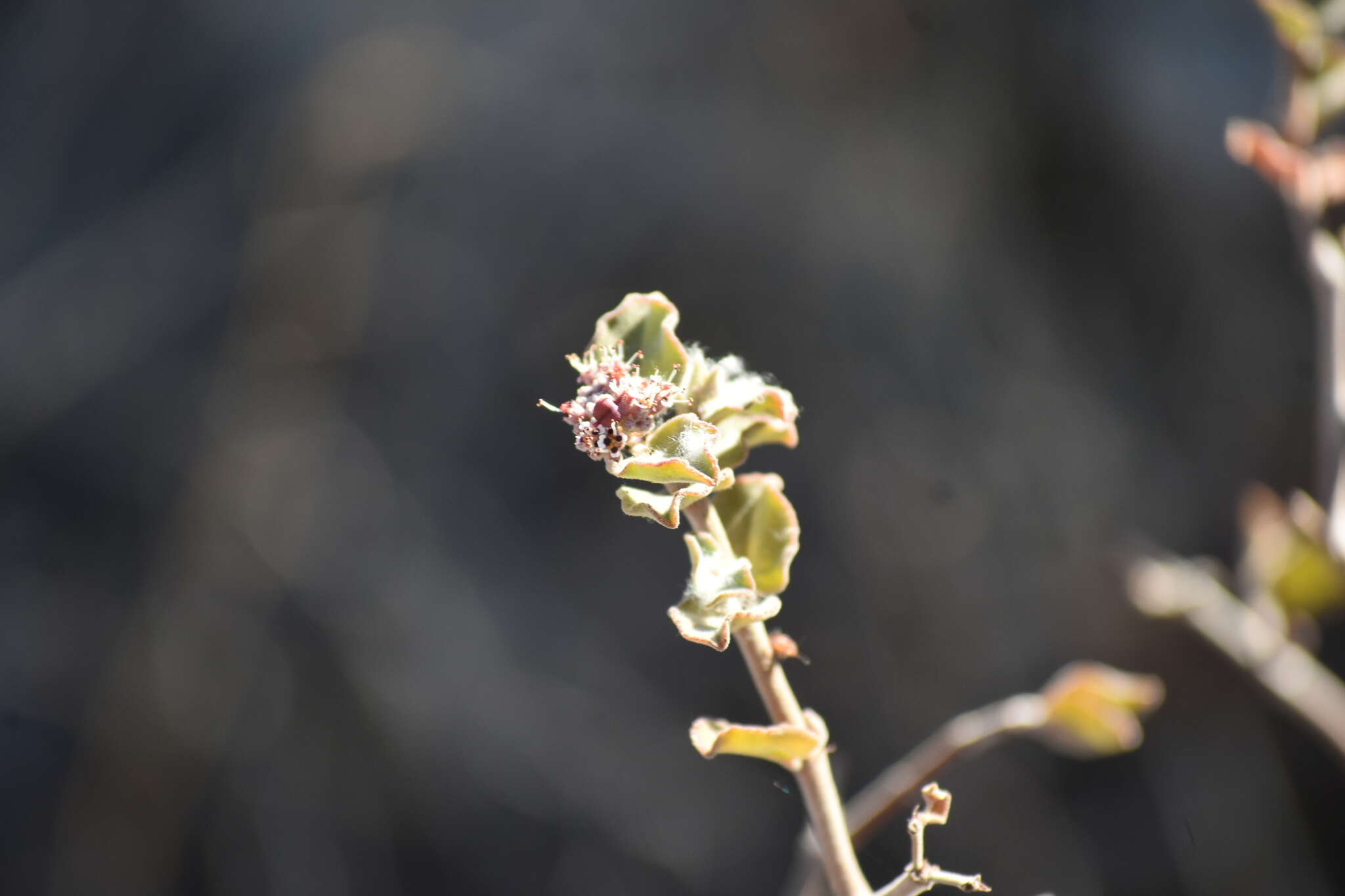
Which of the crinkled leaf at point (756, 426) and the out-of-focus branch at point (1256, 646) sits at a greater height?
the out-of-focus branch at point (1256, 646)

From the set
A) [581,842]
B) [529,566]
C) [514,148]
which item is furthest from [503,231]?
[581,842]

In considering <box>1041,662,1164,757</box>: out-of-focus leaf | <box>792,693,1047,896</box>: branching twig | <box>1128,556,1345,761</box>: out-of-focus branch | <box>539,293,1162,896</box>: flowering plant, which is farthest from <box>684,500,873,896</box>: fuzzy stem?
<box>1128,556,1345,761</box>: out-of-focus branch

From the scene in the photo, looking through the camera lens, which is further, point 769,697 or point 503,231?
point 503,231

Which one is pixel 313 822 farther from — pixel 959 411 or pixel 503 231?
pixel 959 411

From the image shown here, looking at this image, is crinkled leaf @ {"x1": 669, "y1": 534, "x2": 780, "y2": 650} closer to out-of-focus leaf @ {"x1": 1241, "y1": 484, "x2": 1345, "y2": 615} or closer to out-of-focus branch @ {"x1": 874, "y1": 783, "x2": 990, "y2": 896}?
out-of-focus branch @ {"x1": 874, "y1": 783, "x2": 990, "y2": 896}

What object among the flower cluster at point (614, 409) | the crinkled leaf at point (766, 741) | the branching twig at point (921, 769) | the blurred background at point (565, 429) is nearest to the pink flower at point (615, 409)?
the flower cluster at point (614, 409)

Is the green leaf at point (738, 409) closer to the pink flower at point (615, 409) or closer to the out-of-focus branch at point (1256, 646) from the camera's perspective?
the pink flower at point (615, 409)

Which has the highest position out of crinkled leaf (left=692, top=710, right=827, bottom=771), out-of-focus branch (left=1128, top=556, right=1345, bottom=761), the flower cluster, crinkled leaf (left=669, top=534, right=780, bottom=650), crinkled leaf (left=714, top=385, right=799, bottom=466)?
out-of-focus branch (left=1128, top=556, right=1345, bottom=761)
